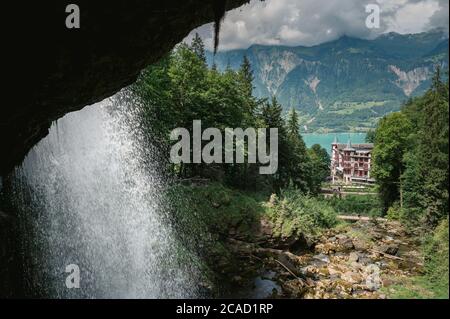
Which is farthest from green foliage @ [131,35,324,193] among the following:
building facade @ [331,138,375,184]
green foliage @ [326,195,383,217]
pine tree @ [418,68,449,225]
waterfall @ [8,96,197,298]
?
building facade @ [331,138,375,184]

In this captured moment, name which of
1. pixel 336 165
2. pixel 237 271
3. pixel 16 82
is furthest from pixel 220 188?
pixel 336 165

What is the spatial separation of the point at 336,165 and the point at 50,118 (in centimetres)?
8651

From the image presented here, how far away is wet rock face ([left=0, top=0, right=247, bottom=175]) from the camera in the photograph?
559 cm

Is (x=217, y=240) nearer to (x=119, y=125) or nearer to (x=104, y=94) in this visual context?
(x=119, y=125)

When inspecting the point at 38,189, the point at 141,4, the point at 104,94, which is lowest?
the point at 38,189

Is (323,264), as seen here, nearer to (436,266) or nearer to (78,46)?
(436,266)

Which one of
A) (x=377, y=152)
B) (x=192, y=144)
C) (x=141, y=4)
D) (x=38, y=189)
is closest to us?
(x=141, y=4)

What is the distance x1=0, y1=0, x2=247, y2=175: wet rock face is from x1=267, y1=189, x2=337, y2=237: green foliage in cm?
1598

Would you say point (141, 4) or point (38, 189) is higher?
point (141, 4)

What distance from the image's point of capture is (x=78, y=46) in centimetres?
593

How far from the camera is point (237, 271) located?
1619 centimetres

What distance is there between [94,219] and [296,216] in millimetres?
14106

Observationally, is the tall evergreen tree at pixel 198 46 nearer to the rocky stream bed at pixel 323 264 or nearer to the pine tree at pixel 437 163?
the rocky stream bed at pixel 323 264
